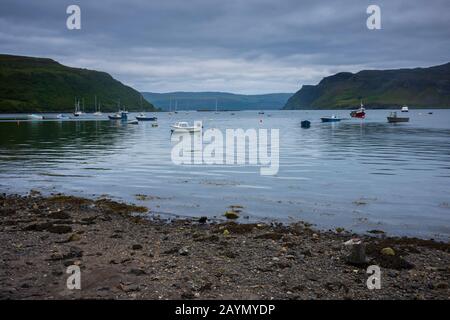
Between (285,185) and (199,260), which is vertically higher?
(285,185)

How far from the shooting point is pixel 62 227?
60.0ft

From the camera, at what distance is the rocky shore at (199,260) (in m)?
11.8

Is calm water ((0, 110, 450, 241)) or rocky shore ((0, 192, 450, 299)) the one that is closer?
rocky shore ((0, 192, 450, 299))

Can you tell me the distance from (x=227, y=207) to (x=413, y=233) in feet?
31.0

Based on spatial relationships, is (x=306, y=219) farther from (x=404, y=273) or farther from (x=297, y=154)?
(x=297, y=154)

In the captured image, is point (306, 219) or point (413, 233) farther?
point (306, 219)

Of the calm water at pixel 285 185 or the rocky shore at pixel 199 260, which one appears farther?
the calm water at pixel 285 185

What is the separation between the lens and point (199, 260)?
14367 mm

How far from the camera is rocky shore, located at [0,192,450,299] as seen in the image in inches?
463

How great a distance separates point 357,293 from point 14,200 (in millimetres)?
20189

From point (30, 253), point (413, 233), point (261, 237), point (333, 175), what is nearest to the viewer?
point (30, 253)

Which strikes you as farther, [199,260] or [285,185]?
[285,185]
